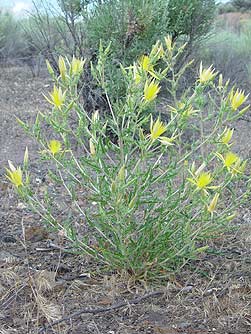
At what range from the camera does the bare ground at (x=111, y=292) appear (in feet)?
8.43

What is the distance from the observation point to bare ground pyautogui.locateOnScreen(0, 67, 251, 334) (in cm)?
257

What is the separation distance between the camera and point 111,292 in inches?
110

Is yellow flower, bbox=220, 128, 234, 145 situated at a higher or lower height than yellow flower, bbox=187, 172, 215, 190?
higher

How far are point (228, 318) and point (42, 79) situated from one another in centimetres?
859

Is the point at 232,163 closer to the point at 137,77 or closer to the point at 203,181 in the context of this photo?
the point at 203,181

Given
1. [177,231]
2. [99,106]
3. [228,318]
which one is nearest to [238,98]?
[177,231]

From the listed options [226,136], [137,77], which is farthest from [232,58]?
[137,77]

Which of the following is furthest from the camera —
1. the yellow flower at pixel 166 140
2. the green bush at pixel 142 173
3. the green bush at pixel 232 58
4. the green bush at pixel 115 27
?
the green bush at pixel 232 58

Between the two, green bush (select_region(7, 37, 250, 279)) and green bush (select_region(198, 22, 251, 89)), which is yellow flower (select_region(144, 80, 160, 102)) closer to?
green bush (select_region(7, 37, 250, 279))

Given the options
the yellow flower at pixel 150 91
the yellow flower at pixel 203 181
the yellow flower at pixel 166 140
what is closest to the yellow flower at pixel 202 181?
the yellow flower at pixel 203 181

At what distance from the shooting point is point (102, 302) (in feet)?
8.99

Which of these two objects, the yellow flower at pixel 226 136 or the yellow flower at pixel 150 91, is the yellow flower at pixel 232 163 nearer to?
the yellow flower at pixel 226 136

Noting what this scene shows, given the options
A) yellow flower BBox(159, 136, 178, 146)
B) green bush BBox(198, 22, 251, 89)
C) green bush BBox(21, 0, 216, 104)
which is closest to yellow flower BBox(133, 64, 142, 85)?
yellow flower BBox(159, 136, 178, 146)

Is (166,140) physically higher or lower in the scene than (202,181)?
higher
